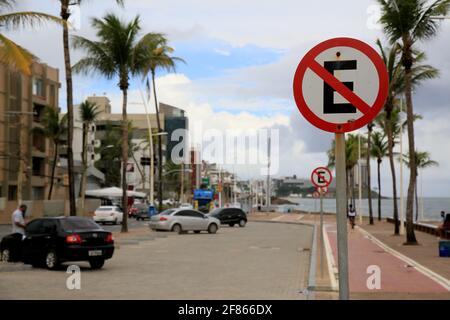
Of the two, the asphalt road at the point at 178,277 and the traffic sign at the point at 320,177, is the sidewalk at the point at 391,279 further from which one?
the traffic sign at the point at 320,177

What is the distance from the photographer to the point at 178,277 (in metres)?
16.7

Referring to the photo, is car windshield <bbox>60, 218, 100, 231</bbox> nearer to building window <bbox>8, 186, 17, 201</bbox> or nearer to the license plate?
the license plate

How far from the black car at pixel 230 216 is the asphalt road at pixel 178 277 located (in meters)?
25.7

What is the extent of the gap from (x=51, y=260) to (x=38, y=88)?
5062cm

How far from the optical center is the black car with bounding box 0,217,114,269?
17719 millimetres

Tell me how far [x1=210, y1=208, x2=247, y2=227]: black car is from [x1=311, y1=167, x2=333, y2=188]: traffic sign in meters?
34.7

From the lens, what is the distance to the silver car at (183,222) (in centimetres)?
4022

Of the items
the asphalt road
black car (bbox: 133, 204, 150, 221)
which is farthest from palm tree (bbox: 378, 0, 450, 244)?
black car (bbox: 133, 204, 150, 221)

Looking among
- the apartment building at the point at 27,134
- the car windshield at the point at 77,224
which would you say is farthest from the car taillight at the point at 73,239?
the apartment building at the point at 27,134

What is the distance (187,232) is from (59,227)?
24.4 meters

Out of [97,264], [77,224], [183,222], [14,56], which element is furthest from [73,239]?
[183,222]

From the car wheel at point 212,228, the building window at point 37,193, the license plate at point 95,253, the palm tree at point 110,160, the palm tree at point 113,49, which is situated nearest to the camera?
the license plate at point 95,253

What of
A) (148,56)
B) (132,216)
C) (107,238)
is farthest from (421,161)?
(107,238)

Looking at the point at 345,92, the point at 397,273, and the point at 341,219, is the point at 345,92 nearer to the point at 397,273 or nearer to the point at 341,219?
the point at 341,219
